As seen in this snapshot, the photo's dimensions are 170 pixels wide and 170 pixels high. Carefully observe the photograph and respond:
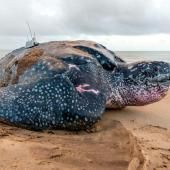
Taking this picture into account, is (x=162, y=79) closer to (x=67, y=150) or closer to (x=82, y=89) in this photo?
(x=82, y=89)

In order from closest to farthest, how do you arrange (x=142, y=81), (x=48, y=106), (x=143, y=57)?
(x=48, y=106), (x=142, y=81), (x=143, y=57)

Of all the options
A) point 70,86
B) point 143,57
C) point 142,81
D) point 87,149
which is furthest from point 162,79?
point 143,57

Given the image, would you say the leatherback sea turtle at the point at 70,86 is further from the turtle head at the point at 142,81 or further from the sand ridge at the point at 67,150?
the sand ridge at the point at 67,150

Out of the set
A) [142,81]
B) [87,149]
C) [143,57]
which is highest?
[142,81]

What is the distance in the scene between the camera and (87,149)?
237 centimetres

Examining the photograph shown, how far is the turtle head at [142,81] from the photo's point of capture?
392 centimetres

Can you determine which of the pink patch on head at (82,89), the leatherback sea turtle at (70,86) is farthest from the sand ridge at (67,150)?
the pink patch on head at (82,89)

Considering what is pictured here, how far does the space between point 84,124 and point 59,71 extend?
1.77 feet

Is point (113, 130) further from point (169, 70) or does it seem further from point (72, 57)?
point (169, 70)

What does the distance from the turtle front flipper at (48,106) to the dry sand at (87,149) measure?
0.08 metres

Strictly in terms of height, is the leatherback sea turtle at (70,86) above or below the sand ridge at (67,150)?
above

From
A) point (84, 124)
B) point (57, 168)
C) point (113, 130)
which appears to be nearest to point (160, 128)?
point (113, 130)

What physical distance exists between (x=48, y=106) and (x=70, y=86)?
27 centimetres

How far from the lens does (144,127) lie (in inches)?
134
